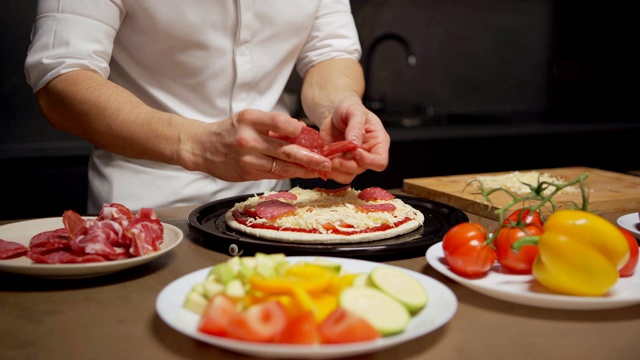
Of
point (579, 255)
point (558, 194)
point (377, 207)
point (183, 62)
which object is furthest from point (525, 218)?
point (183, 62)

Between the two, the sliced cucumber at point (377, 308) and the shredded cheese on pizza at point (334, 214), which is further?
the shredded cheese on pizza at point (334, 214)

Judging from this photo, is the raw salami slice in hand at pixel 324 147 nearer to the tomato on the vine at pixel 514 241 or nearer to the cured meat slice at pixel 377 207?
the cured meat slice at pixel 377 207

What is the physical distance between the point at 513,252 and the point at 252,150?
0.56m

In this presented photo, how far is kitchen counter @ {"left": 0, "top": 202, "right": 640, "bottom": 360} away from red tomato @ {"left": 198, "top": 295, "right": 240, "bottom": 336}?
6 centimetres

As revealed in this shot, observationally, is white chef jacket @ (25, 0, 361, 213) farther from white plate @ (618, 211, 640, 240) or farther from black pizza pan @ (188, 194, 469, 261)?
white plate @ (618, 211, 640, 240)

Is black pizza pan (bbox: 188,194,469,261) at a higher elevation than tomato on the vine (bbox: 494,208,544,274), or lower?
lower

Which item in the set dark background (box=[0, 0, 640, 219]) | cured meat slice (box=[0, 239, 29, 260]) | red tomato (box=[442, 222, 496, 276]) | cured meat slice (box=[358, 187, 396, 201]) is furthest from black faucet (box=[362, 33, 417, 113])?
cured meat slice (box=[0, 239, 29, 260])

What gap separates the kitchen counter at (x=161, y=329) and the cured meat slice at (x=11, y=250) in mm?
40

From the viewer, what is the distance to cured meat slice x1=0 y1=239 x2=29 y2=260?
3.82ft

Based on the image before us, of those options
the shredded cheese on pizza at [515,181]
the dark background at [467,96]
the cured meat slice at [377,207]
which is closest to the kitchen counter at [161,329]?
the cured meat slice at [377,207]

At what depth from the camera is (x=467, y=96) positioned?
448 cm

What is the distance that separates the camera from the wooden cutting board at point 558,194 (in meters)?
1.82

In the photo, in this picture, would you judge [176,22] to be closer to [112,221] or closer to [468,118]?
[112,221]

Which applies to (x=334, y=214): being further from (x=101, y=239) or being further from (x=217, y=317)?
(x=217, y=317)
